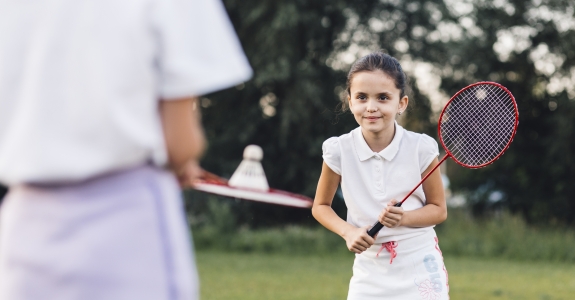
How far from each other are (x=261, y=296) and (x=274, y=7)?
995 cm

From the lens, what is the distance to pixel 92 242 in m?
1.55

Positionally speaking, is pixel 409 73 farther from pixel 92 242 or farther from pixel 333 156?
pixel 92 242

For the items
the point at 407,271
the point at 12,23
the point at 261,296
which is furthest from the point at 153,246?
the point at 261,296

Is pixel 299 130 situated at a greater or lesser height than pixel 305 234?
greater

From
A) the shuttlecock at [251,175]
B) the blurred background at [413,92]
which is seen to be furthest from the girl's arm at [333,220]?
the blurred background at [413,92]

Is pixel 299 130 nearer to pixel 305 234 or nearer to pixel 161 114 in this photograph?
pixel 305 234

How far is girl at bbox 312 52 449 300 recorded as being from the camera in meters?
3.55

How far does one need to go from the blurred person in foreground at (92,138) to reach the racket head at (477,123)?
235 centimetres

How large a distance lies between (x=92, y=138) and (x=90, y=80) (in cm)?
11

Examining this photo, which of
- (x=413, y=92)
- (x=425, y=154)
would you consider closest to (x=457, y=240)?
(x=413, y=92)

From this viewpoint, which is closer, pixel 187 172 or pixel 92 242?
pixel 92 242

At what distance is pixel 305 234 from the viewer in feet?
44.5

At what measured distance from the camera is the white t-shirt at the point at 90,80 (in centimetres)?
155

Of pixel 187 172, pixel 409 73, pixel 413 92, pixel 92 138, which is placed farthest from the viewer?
pixel 409 73
